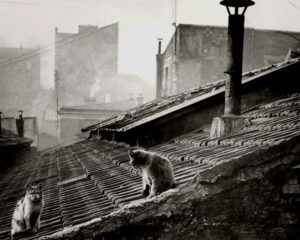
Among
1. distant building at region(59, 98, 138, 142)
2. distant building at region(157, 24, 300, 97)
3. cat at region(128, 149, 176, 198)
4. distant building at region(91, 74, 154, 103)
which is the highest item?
distant building at region(157, 24, 300, 97)

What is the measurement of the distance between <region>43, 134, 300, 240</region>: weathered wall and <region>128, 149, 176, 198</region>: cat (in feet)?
0.67

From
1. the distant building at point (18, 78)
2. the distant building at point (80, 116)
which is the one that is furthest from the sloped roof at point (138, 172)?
the distant building at point (18, 78)

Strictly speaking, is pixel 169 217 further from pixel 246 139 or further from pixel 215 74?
pixel 215 74

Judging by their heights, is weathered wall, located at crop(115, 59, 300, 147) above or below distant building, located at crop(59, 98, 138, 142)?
above

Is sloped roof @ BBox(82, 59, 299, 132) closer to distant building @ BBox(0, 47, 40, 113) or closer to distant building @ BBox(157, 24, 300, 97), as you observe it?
Result: distant building @ BBox(157, 24, 300, 97)

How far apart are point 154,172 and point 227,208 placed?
0.75 metres

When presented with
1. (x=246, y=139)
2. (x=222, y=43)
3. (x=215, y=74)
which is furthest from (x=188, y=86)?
(x=246, y=139)

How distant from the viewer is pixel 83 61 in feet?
163

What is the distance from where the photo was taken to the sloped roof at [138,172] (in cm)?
353

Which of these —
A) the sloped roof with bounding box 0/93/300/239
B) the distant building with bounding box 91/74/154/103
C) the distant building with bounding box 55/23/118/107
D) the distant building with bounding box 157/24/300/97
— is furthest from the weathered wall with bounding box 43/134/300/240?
the distant building with bounding box 55/23/118/107

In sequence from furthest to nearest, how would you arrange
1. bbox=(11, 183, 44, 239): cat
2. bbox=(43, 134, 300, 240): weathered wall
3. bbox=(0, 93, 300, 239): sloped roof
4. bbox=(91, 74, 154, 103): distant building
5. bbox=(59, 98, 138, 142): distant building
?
bbox=(91, 74, 154, 103): distant building < bbox=(59, 98, 138, 142): distant building < bbox=(11, 183, 44, 239): cat < bbox=(0, 93, 300, 239): sloped roof < bbox=(43, 134, 300, 240): weathered wall

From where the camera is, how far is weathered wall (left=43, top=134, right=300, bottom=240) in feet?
9.66

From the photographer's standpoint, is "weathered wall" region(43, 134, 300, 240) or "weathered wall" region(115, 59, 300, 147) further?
"weathered wall" region(115, 59, 300, 147)

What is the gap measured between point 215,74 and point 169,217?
71.7ft
